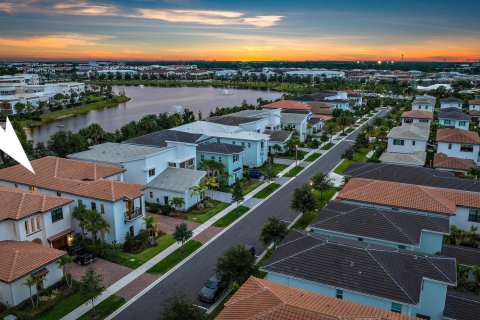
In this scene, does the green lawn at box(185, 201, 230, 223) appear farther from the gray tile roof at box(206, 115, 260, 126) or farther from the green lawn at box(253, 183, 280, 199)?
the gray tile roof at box(206, 115, 260, 126)

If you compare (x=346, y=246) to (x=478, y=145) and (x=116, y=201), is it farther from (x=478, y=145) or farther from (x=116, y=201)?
(x=478, y=145)

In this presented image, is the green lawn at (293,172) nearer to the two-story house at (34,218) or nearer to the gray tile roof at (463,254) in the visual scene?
the gray tile roof at (463,254)

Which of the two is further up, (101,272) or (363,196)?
(363,196)

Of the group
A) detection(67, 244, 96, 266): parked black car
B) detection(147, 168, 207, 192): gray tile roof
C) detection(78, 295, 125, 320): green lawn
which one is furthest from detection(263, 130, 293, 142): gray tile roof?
detection(78, 295, 125, 320): green lawn

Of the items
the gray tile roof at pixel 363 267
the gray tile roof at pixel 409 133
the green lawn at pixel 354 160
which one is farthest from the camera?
the gray tile roof at pixel 409 133

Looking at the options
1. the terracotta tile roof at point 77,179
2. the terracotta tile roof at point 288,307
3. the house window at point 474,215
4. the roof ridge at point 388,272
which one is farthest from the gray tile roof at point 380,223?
the terracotta tile roof at point 77,179

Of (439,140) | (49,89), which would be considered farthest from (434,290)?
(49,89)
